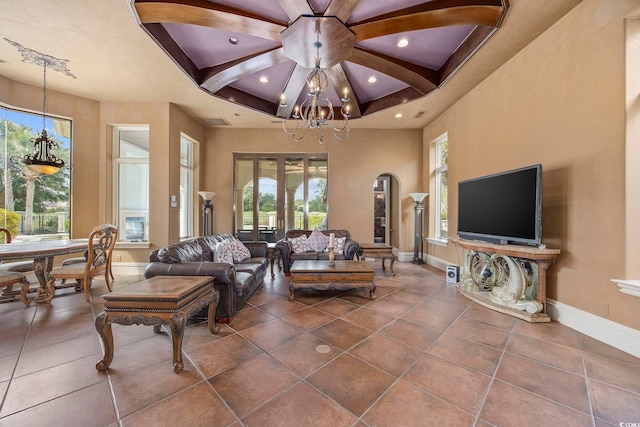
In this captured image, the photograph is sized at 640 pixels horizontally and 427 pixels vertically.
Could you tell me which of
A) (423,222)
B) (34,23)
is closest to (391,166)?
(423,222)

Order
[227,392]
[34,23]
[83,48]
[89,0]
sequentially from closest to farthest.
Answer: [227,392] → [89,0] → [34,23] → [83,48]

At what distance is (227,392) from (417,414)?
121 cm

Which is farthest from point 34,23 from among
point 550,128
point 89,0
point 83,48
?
point 550,128

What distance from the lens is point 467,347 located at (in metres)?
2.23

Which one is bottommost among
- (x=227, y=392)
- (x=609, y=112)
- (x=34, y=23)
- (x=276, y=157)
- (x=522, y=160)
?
(x=227, y=392)

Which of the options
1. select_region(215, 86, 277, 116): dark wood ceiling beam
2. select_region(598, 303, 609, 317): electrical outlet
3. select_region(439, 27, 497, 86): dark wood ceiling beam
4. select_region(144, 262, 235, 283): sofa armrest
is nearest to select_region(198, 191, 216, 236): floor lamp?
select_region(215, 86, 277, 116): dark wood ceiling beam

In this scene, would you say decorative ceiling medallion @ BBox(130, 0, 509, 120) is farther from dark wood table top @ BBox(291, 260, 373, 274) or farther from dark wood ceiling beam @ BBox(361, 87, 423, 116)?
dark wood table top @ BBox(291, 260, 373, 274)

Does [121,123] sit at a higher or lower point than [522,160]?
higher

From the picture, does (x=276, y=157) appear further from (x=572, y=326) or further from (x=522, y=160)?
(x=572, y=326)

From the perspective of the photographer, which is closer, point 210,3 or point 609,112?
point 609,112

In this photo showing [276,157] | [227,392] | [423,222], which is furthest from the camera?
[276,157]

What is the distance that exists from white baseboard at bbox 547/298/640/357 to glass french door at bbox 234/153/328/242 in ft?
15.2

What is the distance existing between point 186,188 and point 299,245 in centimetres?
331

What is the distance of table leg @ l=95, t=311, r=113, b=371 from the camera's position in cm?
186
